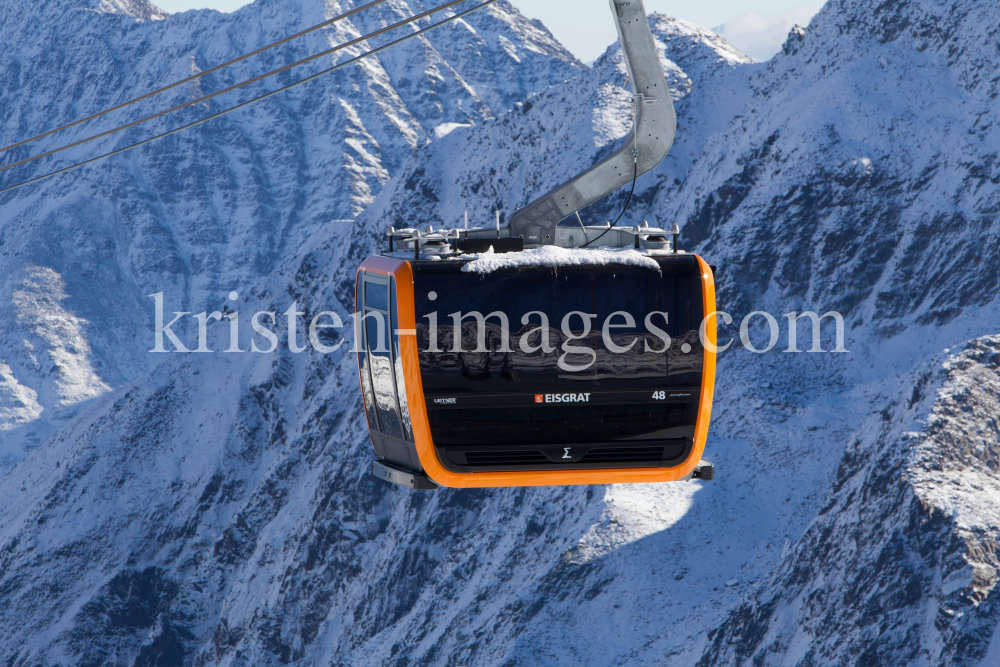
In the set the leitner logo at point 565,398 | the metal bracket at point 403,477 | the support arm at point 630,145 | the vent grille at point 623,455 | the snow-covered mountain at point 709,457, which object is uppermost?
the support arm at point 630,145

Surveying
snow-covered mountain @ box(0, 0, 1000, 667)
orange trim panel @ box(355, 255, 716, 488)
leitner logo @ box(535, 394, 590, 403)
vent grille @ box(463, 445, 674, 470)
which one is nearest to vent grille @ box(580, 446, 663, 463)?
vent grille @ box(463, 445, 674, 470)

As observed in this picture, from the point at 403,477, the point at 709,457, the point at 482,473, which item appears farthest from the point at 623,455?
the point at 709,457

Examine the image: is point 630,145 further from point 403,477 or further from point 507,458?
point 403,477

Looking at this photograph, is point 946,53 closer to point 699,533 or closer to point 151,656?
point 699,533

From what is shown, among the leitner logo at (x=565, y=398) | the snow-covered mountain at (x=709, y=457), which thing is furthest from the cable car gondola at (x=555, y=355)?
the snow-covered mountain at (x=709, y=457)

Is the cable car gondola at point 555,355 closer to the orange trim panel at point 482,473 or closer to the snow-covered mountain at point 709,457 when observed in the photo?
the orange trim panel at point 482,473
